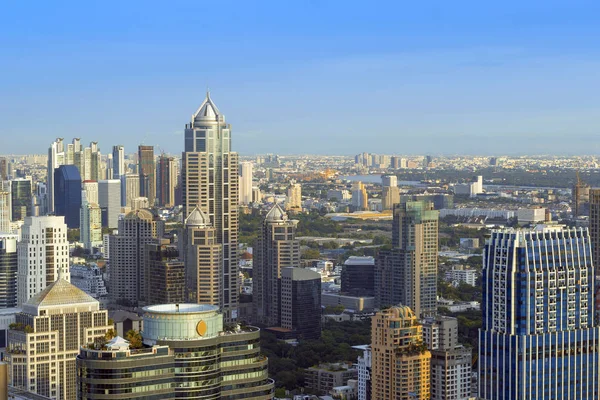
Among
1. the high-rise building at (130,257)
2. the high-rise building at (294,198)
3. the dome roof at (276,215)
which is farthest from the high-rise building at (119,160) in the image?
the dome roof at (276,215)

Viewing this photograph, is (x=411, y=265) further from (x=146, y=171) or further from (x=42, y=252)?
(x=146, y=171)

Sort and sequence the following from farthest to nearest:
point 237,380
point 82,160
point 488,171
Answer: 1. point 488,171
2. point 82,160
3. point 237,380

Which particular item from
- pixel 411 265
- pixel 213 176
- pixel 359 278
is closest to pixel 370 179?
pixel 359 278

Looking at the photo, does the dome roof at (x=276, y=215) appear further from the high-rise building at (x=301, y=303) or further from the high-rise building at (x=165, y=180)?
the high-rise building at (x=165, y=180)

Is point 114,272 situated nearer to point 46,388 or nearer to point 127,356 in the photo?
point 46,388

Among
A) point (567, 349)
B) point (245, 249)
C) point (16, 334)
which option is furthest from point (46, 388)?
point (245, 249)

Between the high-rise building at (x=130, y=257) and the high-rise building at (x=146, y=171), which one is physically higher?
the high-rise building at (x=146, y=171)

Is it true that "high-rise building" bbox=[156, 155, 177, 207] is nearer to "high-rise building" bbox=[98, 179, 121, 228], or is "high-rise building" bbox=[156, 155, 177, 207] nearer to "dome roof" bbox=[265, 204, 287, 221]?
"high-rise building" bbox=[98, 179, 121, 228]

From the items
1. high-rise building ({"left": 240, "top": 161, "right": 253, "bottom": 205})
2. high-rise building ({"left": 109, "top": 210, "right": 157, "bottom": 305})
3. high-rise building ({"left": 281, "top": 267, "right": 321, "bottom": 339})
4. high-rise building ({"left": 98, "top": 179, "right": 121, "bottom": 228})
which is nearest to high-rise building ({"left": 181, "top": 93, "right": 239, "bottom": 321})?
high-rise building ({"left": 109, "top": 210, "right": 157, "bottom": 305})
